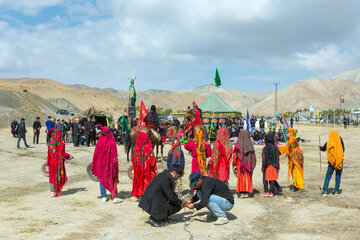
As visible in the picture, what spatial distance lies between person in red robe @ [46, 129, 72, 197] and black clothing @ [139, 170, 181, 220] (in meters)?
3.28

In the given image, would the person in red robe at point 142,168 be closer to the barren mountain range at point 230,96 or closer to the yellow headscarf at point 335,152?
the yellow headscarf at point 335,152

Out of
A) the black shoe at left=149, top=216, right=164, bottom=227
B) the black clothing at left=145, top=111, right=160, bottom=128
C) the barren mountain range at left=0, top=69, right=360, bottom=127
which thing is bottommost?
the black shoe at left=149, top=216, right=164, bottom=227

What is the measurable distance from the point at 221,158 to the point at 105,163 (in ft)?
9.17

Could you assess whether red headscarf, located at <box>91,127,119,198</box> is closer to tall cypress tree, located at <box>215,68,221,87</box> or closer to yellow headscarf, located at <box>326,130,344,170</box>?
yellow headscarf, located at <box>326,130,344,170</box>

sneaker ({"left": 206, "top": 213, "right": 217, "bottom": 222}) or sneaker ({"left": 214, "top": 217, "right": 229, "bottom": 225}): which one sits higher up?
sneaker ({"left": 214, "top": 217, "right": 229, "bottom": 225})

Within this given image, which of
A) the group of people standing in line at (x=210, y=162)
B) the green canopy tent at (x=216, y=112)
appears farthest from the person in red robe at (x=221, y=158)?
the green canopy tent at (x=216, y=112)

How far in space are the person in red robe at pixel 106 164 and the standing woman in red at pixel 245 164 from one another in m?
2.95

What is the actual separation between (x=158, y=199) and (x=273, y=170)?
3.52 meters

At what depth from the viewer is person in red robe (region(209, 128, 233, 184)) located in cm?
841

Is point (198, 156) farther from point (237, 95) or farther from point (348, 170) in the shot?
point (237, 95)

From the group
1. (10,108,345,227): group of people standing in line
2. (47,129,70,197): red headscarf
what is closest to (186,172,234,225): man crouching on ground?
(10,108,345,227): group of people standing in line

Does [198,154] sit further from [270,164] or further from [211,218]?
[211,218]

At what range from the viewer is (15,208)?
24.4 ft

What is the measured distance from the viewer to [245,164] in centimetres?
838
